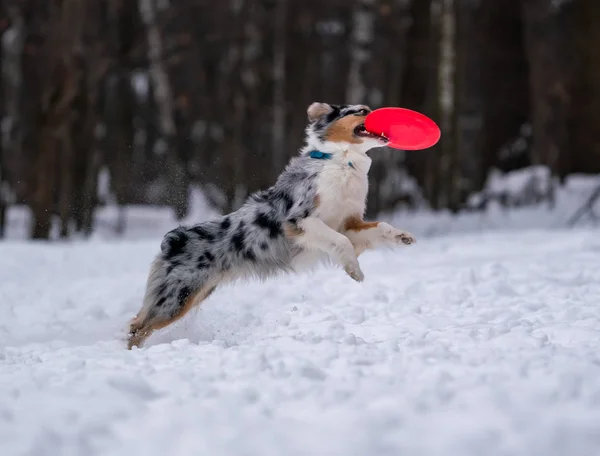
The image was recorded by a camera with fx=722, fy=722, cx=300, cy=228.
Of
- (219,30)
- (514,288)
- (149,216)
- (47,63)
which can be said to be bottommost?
(149,216)

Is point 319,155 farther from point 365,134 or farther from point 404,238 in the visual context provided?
point 404,238

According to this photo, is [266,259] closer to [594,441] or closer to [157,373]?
[157,373]

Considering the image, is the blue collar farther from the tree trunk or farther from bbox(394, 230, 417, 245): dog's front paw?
the tree trunk

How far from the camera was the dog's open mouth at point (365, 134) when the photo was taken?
552 centimetres

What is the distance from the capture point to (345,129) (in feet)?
18.5

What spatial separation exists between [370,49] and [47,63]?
6869 mm

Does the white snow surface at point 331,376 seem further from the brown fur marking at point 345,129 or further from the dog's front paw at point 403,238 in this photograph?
the brown fur marking at point 345,129

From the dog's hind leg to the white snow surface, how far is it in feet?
0.84

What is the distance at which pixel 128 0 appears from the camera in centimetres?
1927

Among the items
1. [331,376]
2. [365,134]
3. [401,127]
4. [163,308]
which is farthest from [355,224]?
[331,376]

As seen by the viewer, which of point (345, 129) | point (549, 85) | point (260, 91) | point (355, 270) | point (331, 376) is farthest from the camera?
point (260, 91)

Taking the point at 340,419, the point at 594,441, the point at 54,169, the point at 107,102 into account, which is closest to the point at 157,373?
the point at 340,419

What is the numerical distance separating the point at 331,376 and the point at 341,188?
2271 millimetres

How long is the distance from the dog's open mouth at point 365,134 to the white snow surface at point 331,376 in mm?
1382
